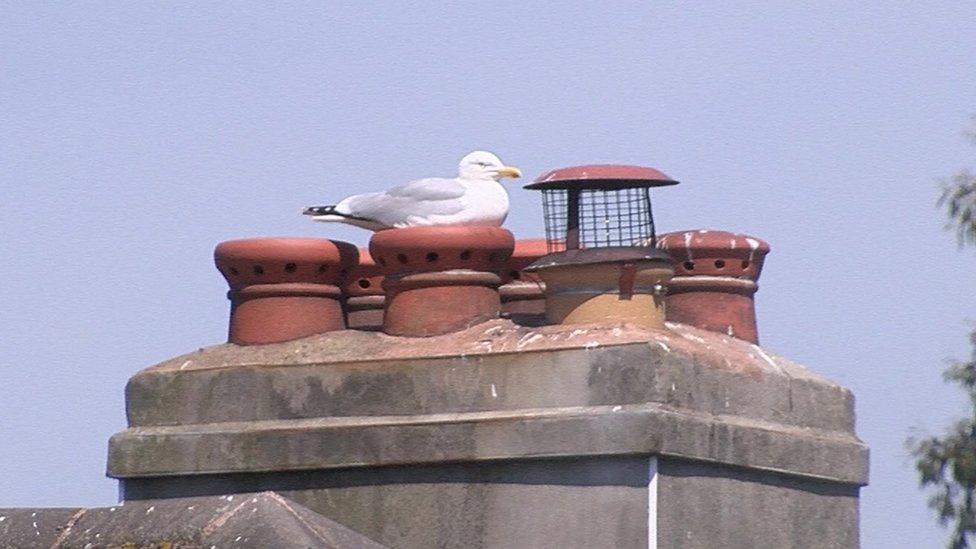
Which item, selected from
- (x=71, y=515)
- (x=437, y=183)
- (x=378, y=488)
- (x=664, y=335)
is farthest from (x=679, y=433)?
(x=71, y=515)

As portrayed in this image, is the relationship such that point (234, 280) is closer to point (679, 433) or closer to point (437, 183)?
point (437, 183)

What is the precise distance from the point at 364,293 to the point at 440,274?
62cm

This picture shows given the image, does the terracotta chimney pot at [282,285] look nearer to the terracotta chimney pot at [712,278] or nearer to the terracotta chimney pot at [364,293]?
the terracotta chimney pot at [364,293]

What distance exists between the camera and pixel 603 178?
24.6 feet

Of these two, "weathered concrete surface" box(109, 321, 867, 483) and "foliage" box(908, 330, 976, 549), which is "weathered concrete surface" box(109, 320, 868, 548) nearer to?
"weathered concrete surface" box(109, 321, 867, 483)

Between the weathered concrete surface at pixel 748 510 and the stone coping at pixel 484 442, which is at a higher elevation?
the stone coping at pixel 484 442

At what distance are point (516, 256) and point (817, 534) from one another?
1.56 meters

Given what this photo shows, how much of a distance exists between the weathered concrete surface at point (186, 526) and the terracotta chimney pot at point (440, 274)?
222 cm

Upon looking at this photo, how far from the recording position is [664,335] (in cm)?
728

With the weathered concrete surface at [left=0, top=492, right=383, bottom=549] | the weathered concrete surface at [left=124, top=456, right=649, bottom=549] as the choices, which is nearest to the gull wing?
the weathered concrete surface at [left=124, top=456, right=649, bottom=549]

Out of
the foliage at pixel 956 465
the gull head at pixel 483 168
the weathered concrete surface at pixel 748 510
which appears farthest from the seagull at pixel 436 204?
the foliage at pixel 956 465

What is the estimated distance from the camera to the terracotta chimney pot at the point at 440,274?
766 cm

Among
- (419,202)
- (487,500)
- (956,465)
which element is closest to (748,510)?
(487,500)

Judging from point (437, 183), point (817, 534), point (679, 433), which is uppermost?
point (437, 183)
